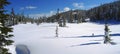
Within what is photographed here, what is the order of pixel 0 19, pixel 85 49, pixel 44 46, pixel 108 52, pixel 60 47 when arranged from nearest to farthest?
pixel 0 19 < pixel 108 52 < pixel 85 49 < pixel 60 47 < pixel 44 46

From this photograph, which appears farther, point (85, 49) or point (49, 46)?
point (49, 46)

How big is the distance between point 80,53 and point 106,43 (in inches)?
410

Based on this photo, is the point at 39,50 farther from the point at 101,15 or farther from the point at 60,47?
the point at 101,15

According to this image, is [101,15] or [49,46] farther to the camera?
[101,15]

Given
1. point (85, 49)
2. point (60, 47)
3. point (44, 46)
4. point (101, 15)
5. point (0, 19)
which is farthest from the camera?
point (101, 15)

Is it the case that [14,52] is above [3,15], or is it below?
below

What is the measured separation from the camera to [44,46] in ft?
162

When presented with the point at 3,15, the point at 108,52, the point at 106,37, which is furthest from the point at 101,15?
the point at 3,15

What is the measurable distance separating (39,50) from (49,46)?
104 inches

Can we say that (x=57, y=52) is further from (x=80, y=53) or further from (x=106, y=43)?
(x=106, y=43)

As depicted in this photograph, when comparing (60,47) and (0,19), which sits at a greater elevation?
(0,19)

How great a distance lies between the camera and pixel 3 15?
1342 centimetres

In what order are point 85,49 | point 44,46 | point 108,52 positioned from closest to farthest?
1. point 108,52
2. point 85,49
3. point 44,46

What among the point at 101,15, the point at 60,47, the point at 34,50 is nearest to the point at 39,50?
the point at 34,50
